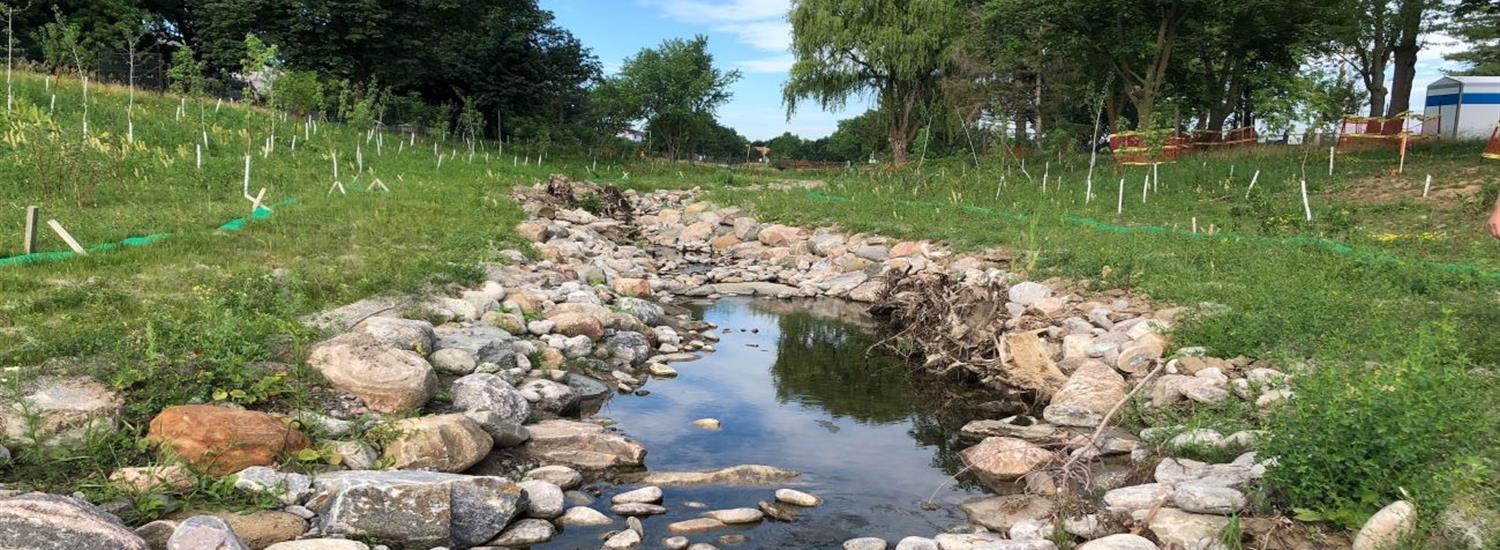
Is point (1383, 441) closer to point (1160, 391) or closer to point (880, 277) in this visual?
point (1160, 391)

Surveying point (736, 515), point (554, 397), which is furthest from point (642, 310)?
point (736, 515)

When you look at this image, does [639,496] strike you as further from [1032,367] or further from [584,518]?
[1032,367]

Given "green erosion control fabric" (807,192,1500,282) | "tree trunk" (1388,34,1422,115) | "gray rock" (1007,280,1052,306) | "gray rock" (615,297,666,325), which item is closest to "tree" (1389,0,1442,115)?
"tree trunk" (1388,34,1422,115)

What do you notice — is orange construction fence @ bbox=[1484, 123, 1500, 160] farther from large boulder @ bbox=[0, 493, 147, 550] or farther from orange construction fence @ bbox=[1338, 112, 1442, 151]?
large boulder @ bbox=[0, 493, 147, 550]

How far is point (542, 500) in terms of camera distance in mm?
4949

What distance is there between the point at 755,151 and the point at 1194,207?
70.9 m

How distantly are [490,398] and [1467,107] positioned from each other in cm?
3470

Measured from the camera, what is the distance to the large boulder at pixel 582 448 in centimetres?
583

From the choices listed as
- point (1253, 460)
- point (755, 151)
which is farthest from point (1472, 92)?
point (755, 151)

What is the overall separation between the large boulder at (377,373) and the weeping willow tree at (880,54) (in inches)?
1006

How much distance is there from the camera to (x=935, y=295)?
10.1m

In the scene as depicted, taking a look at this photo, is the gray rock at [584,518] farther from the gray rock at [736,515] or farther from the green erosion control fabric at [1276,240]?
the green erosion control fabric at [1276,240]

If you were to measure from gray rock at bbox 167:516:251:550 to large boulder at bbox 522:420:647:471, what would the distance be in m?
2.21

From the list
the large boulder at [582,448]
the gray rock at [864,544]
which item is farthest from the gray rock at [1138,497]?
the large boulder at [582,448]
